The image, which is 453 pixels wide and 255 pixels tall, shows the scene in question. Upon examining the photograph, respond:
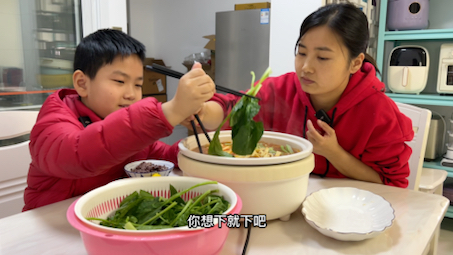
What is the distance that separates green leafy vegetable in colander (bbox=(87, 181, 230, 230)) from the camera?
569mm

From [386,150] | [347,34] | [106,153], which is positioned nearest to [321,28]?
[347,34]

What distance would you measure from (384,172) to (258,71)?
7.08 ft

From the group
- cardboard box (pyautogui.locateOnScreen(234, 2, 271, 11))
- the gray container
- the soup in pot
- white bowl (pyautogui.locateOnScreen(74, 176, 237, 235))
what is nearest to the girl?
the soup in pot

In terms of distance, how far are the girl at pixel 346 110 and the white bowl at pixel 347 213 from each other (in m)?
0.28

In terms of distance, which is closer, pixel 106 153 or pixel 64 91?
pixel 106 153

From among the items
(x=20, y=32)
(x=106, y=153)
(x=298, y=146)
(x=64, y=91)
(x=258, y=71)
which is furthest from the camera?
(x=258, y=71)

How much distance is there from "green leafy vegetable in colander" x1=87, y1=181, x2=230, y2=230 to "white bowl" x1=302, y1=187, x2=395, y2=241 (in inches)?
8.8

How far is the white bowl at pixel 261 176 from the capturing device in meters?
0.68

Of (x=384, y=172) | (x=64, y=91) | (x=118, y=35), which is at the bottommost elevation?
(x=384, y=172)

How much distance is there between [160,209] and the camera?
60 centimetres

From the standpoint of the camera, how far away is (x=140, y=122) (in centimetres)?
72

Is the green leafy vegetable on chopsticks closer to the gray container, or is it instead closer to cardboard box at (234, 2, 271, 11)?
the gray container

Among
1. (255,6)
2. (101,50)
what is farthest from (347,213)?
(255,6)

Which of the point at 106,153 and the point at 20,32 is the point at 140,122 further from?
the point at 20,32
